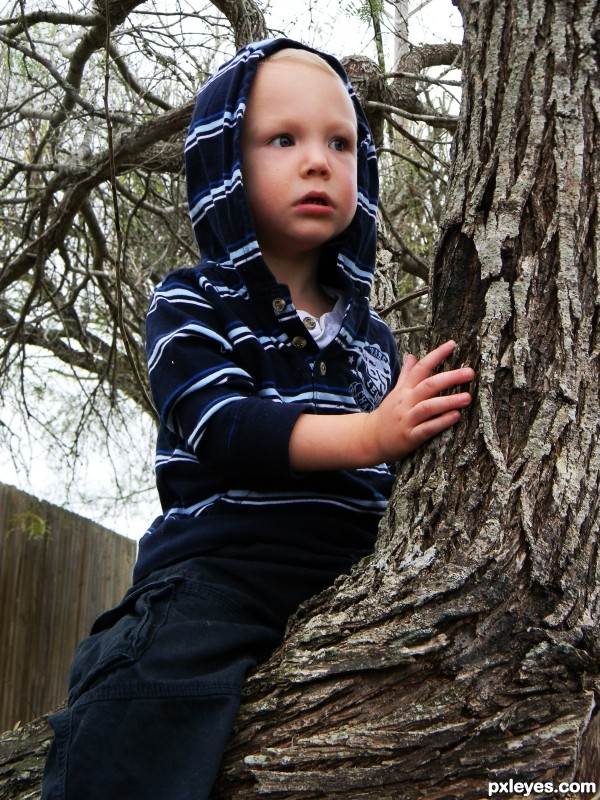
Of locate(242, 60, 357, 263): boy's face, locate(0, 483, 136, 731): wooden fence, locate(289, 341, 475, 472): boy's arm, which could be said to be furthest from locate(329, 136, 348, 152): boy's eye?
locate(0, 483, 136, 731): wooden fence

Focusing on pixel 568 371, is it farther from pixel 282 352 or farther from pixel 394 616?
pixel 282 352

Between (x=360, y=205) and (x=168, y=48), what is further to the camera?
(x=168, y=48)

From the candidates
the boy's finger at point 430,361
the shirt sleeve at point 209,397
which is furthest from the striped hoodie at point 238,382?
the boy's finger at point 430,361

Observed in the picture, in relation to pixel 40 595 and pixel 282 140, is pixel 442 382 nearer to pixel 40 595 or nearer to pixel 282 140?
pixel 282 140

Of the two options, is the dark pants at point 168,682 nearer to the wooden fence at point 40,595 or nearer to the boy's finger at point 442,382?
the boy's finger at point 442,382

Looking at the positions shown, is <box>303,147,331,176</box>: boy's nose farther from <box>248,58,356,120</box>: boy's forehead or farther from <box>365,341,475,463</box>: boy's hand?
<box>365,341,475,463</box>: boy's hand

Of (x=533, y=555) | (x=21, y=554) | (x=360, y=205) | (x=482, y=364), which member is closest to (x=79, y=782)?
(x=533, y=555)

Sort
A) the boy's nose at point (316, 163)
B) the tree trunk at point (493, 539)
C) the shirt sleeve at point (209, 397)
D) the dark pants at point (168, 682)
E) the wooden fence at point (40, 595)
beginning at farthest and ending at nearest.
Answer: the wooden fence at point (40, 595) → the boy's nose at point (316, 163) → the shirt sleeve at point (209, 397) → the dark pants at point (168, 682) → the tree trunk at point (493, 539)

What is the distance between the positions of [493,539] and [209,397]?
1.94ft

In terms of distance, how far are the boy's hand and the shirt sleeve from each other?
0.56 feet

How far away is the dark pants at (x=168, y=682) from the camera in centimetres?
149

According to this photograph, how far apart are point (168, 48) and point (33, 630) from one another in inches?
192

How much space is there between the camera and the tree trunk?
4.38ft

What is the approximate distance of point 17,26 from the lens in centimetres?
398
